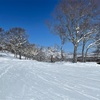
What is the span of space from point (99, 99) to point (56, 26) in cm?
2400

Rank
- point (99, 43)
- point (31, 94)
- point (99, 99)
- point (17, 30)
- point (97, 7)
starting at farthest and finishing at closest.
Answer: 1. point (17, 30)
2. point (99, 43)
3. point (97, 7)
4. point (31, 94)
5. point (99, 99)

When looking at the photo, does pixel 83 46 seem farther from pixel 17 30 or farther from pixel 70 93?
pixel 17 30

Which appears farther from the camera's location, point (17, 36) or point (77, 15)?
point (17, 36)

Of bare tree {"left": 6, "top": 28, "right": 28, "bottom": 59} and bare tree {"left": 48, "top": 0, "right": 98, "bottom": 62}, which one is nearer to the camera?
bare tree {"left": 48, "top": 0, "right": 98, "bottom": 62}

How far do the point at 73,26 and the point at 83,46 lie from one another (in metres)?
3.75

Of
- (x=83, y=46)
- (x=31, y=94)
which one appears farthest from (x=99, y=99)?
(x=83, y=46)

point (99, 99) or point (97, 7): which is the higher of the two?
point (97, 7)

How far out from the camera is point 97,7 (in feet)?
89.1

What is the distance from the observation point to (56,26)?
2864cm

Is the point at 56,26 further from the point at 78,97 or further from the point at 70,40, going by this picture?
the point at 78,97

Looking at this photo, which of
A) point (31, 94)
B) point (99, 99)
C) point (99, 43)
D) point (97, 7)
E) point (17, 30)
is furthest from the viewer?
point (17, 30)

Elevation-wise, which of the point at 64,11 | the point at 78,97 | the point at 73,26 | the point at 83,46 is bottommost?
the point at 78,97

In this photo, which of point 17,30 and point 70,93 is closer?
point 70,93

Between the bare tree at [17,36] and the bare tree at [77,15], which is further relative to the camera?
the bare tree at [17,36]
